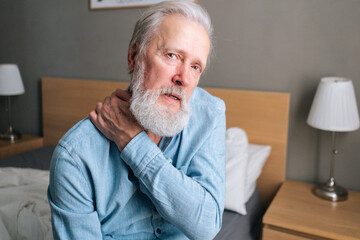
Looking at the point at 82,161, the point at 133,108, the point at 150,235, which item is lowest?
the point at 150,235

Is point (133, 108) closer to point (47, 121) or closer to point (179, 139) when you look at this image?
point (179, 139)

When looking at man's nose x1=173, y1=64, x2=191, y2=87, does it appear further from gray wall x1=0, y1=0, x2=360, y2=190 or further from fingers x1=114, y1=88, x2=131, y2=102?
gray wall x1=0, y1=0, x2=360, y2=190

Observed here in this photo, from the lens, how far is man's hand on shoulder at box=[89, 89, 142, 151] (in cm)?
90

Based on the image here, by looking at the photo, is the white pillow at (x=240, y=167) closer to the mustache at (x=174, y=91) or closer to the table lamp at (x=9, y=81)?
the mustache at (x=174, y=91)

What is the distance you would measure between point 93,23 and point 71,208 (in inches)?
77.7

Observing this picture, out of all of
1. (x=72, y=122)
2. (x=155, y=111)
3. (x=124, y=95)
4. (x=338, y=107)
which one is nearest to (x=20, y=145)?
(x=72, y=122)

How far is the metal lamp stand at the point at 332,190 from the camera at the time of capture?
1.66 meters

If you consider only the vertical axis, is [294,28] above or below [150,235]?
above

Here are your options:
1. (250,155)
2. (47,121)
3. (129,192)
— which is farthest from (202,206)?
(47,121)

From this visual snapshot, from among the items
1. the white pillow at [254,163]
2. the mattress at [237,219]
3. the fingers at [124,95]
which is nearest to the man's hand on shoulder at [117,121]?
the fingers at [124,95]

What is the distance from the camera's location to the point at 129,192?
0.97 m

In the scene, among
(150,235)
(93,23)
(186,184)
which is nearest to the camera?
(186,184)

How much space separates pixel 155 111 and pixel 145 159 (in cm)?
14

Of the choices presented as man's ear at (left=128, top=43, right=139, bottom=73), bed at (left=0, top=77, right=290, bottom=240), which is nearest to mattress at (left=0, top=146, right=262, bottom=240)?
bed at (left=0, top=77, right=290, bottom=240)
